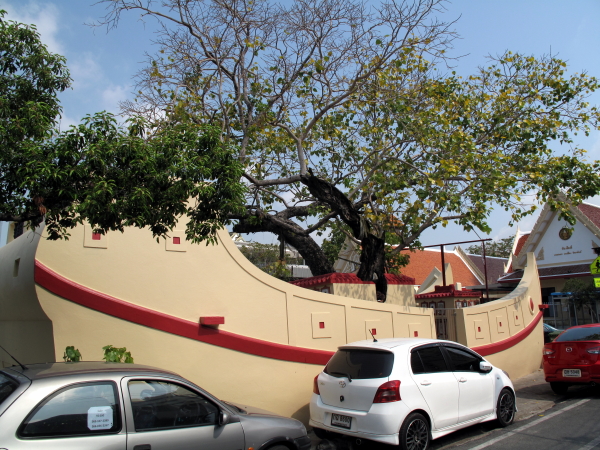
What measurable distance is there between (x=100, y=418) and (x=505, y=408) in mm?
6201

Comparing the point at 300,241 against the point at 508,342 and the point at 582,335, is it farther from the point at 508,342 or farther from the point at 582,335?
the point at 582,335

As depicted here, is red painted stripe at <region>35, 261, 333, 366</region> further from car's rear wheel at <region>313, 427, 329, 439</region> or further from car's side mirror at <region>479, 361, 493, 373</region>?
car's side mirror at <region>479, 361, 493, 373</region>

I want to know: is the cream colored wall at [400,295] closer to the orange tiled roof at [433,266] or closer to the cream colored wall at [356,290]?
the cream colored wall at [356,290]

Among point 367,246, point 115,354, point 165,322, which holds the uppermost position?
point 367,246

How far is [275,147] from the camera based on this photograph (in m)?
12.4

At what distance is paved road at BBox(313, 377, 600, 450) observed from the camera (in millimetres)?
6477

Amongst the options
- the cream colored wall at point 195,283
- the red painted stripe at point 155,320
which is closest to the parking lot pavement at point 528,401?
the red painted stripe at point 155,320

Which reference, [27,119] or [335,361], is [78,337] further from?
[335,361]

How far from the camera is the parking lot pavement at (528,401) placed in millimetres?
7160

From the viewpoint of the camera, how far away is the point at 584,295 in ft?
70.0

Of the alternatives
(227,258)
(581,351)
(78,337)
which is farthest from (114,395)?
(581,351)

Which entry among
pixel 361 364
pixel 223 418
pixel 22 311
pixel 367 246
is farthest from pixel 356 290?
pixel 22 311

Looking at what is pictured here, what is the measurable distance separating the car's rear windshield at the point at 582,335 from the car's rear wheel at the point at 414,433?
213 inches

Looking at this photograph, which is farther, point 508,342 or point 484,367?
point 508,342
